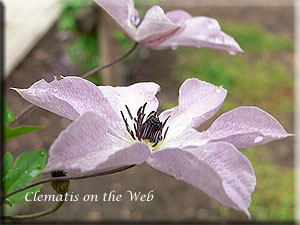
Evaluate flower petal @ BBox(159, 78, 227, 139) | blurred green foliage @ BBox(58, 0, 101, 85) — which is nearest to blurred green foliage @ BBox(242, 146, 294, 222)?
blurred green foliage @ BBox(58, 0, 101, 85)

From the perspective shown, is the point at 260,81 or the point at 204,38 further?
the point at 260,81

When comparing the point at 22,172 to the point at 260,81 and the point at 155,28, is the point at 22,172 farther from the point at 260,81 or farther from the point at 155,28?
the point at 260,81

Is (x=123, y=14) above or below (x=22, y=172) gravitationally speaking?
above

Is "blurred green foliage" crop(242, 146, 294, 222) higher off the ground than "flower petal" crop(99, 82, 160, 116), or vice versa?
"flower petal" crop(99, 82, 160, 116)

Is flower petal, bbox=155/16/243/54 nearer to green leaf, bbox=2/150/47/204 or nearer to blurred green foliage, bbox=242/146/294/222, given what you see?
green leaf, bbox=2/150/47/204

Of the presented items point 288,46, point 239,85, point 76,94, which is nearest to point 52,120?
point 239,85

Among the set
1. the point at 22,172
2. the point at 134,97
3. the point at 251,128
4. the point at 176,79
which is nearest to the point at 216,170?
the point at 251,128

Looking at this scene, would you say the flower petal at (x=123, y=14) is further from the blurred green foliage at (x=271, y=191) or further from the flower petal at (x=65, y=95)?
the blurred green foliage at (x=271, y=191)

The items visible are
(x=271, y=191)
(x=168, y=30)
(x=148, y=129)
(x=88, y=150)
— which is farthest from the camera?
(x=271, y=191)

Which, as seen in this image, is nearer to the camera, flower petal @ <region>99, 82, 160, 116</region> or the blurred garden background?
flower petal @ <region>99, 82, 160, 116</region>
